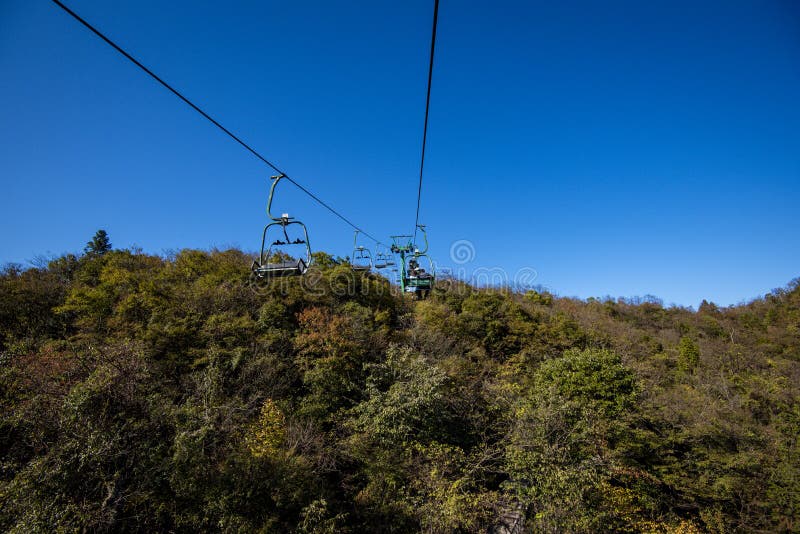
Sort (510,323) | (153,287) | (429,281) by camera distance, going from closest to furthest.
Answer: (153,287)
(429,281)
(510,323)

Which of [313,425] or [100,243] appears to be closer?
[313,425]

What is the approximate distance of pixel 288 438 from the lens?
12430 mm

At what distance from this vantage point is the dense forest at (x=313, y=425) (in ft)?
29.8

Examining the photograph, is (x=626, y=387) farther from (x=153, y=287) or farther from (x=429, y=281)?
(x=153, y=287)

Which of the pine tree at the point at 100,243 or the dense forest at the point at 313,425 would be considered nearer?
the dense forest at the point at 313,425

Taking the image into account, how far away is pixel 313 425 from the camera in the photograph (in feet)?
45.1

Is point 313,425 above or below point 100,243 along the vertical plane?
below

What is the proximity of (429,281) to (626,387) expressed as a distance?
1138cm

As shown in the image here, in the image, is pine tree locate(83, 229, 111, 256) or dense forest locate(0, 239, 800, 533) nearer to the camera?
dense forest locate(0, 239, 800, 533)

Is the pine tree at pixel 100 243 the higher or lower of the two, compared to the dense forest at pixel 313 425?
higher

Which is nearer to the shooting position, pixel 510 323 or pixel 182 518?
pixel 182 518

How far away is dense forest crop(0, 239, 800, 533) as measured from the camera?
29.8ft

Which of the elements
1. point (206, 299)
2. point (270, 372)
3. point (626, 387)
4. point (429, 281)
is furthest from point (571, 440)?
point (206, 299)

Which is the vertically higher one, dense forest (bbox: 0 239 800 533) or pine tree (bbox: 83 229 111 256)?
pine tree (bbox: 83 229 111 256)
